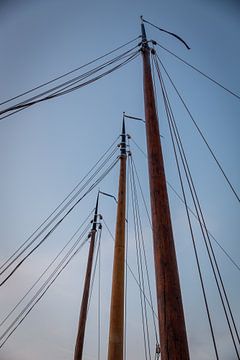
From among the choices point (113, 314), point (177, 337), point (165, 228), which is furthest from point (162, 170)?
point (113, 314)

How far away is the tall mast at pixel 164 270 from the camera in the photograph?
2.62 m

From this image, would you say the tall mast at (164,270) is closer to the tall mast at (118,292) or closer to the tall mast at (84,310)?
the tall mast at (118,292)

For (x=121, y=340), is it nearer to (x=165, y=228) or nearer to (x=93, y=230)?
(x=165, y=228)

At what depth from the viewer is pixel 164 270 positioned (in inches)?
123

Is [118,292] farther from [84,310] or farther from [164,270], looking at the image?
[84,310]

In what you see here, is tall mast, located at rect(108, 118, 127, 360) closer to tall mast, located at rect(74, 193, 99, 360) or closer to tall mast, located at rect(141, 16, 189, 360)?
tall mast, located at rect(141, 16, 189, 360)

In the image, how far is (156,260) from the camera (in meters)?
3.33

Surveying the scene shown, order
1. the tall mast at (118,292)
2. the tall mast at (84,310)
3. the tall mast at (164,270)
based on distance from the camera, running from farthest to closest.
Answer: the tall mast at (84,310)
the tall mast at (118,292)
the tall mast at (164,270)

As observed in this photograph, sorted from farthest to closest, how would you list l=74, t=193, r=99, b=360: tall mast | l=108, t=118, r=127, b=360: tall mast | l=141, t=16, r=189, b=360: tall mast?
1. l=74, t=193, r=99, b=360: tall mast
2. l=108, t=118, r=127, b=360: tall mast
3. l=141, t=16, r=189, b=360: tall mast

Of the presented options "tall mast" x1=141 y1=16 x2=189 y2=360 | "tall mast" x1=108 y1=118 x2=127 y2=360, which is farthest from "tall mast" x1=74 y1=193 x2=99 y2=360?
"tall mast" x1=141 y1=16 x2=189 y2=360

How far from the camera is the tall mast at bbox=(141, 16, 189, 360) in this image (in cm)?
262

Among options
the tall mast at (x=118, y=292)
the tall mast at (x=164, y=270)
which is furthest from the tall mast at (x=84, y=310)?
the tall mast at (x=164, y=270)

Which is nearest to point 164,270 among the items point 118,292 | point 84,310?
point 118,292

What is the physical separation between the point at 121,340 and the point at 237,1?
1445 cm
